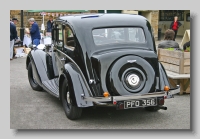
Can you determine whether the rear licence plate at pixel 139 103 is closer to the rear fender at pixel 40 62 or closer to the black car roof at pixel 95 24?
the black car roof at pixel 95 24

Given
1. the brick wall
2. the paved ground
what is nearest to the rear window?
the paved ground

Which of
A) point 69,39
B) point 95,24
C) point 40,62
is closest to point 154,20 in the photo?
point 40,62

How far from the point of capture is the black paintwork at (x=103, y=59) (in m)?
5.73

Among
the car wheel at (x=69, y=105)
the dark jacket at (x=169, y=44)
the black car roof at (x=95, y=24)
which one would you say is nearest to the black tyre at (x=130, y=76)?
the black car roof at (x=95, y=24)

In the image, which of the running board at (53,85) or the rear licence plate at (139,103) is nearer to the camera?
the rear licence plate at (139,103)

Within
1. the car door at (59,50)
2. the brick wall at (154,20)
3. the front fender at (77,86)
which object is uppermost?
the brick wall at (154,20)

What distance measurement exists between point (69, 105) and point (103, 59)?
1092 millimetres

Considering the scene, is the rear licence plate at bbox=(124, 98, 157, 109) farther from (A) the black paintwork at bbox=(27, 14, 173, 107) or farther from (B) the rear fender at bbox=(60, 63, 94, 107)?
(B) the rear fender at bbox=(60, 63, 94, 107)

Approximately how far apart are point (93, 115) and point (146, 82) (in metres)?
1.26

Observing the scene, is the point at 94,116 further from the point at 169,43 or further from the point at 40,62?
the point at 169,43

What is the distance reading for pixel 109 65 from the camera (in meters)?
5.76

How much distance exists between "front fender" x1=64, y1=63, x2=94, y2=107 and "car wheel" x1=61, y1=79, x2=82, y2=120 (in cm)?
13

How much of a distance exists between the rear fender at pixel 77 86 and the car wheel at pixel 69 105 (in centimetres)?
13

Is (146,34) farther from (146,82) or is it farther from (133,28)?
(146,82)
